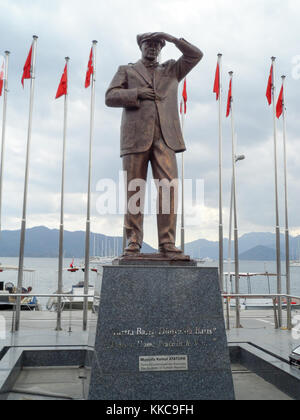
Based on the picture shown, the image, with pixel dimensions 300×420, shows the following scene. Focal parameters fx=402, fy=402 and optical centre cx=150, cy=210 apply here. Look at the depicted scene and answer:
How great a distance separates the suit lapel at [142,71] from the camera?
5199mm

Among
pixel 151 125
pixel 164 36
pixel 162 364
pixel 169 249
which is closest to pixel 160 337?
pixel 162 364

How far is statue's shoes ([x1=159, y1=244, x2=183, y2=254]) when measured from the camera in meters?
4.73

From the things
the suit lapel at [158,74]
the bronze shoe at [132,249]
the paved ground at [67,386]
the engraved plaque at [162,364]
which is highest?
the suit lapel at [158,74]

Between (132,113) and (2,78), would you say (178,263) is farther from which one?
(2,78)

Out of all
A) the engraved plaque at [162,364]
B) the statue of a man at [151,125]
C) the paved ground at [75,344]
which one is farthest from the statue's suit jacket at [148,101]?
the engraved plaque at [162,364]

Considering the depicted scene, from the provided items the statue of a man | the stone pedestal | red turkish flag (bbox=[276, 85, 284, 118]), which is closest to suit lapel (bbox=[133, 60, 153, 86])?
the statue of a man

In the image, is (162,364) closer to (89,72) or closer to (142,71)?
(142,71)

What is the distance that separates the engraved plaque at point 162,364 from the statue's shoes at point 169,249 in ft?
4.00

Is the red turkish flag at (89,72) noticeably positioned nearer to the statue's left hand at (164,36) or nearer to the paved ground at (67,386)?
the statue's left hand at (164,36)

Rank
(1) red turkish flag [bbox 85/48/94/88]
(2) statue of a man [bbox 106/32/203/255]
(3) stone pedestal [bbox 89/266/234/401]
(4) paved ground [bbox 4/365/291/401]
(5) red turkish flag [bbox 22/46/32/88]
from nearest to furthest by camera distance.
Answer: (3) stone pedestal [bbox 89/266/234/401] → (4) paved ground [bbox 4/365/291/401] → (2) statue of a man [bbox 106/32/203/255] → (5) red turkish flag [bbox 22/46/32/88] → (1) red turkish flag [bbox 85/48/94/88]

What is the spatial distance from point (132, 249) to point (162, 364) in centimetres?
137

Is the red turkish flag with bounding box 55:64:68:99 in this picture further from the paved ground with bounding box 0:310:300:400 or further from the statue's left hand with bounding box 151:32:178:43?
the statue's left hand with bounding box 151:32:178:43
